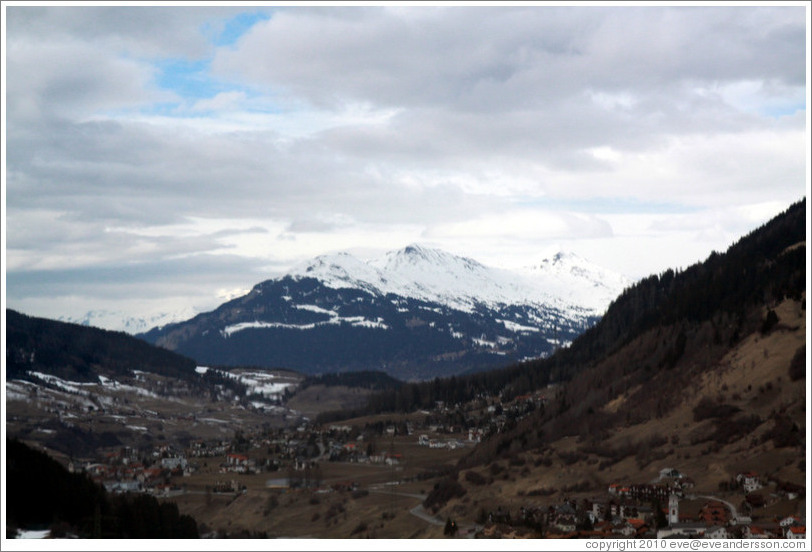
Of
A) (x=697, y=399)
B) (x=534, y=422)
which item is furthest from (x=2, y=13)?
(x=534, y=422)

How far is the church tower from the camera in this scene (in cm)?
9006

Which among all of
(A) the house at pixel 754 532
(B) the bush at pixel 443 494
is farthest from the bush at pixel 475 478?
(A) the house at pixel 754 532

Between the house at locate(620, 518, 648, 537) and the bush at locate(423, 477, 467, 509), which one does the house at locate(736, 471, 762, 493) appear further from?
the bush at locate(423, 477, 467, 509)

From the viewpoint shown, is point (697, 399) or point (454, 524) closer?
point (454, 524)

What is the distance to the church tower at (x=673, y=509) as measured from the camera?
90.1m

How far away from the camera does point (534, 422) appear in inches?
6668

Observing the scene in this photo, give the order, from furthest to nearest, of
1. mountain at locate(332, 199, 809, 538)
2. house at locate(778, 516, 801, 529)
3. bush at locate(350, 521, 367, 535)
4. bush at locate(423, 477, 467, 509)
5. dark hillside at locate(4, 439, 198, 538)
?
bush at locate(423, 477, 467, 509), bush at locate(350, 521, 367, 535), mountain at locate(332, 199, 809, 538), dark hillside at locate(4, 439, 198, 538), house at locate(778, 516, 801, 529)

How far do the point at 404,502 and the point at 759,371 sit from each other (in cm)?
5029

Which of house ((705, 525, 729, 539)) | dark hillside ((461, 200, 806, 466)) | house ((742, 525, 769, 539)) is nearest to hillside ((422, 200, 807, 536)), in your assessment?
dark hillside ((461, 200, 806, 466))

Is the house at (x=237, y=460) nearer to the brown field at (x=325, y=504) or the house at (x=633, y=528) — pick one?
the brown field at (x=325, y=504)

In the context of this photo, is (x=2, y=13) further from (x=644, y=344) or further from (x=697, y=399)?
(x=644, y=344)

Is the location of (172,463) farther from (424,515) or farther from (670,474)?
(670,474)

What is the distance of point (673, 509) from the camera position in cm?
9381

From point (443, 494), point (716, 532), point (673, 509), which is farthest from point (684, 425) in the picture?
point (716, 532)
